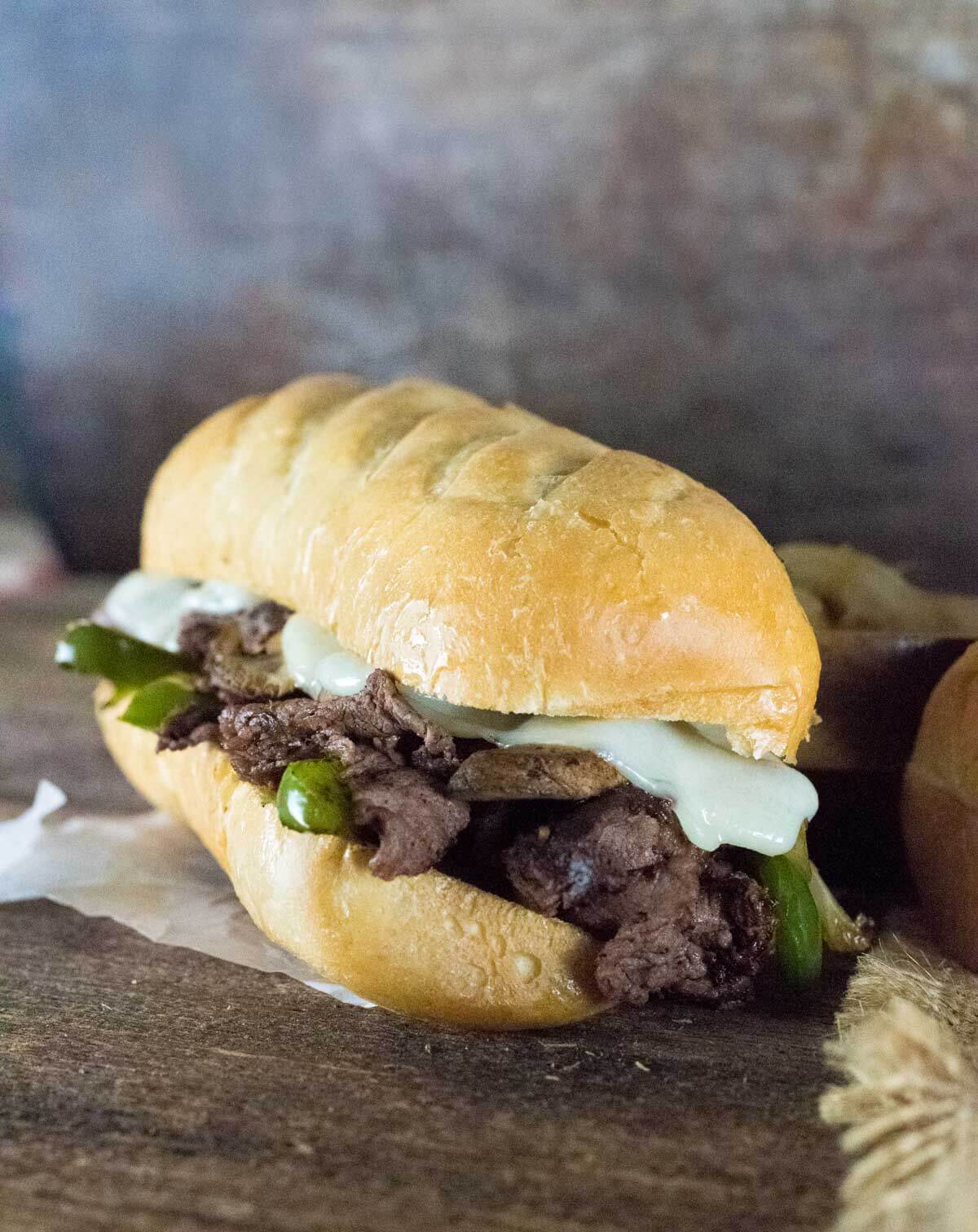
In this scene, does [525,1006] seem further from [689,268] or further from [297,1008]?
[689,268]

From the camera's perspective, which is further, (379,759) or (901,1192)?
(379,759)

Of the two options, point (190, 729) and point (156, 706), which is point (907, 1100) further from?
point (156, 706)

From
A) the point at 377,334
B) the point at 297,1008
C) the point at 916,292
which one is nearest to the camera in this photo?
the point at 297,1008

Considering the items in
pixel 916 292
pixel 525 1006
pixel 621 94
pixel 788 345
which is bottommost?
pixel 525 1006

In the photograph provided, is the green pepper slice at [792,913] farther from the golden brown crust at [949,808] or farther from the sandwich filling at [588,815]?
the golden brown crust at [949,808]

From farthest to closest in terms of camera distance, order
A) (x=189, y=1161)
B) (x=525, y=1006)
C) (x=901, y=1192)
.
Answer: (x=525, y=1006)
(x=189, y=1161)
(x=901, y=1192)

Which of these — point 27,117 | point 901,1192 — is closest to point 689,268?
point 27,117
